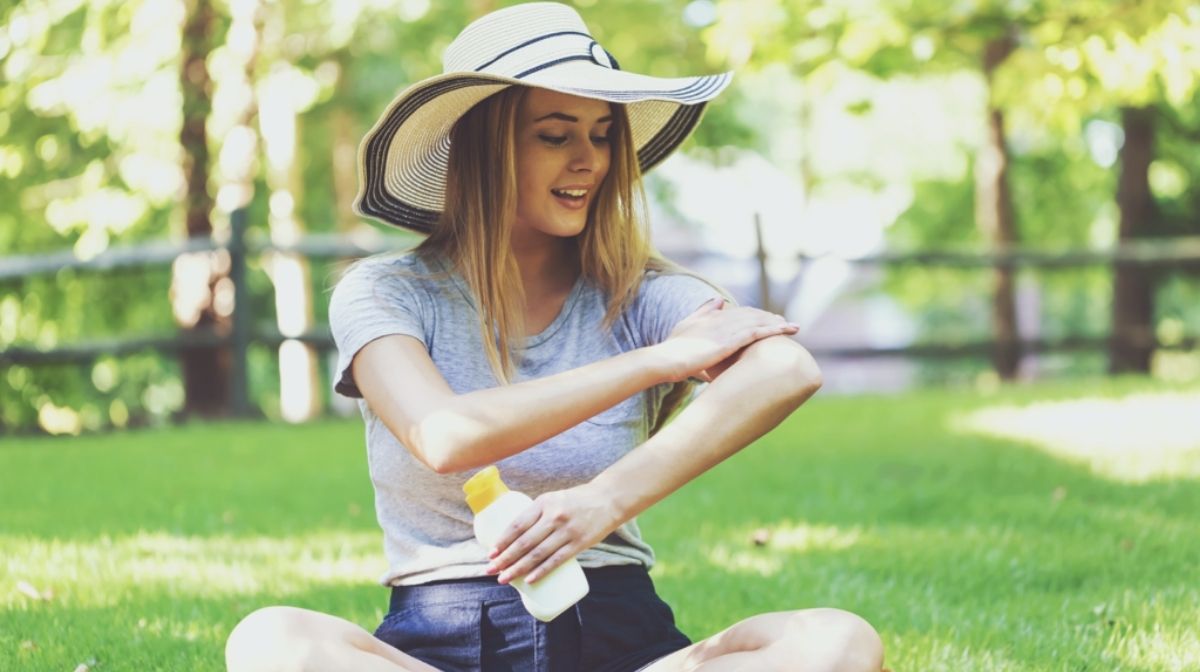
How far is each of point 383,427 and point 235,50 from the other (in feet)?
28.1

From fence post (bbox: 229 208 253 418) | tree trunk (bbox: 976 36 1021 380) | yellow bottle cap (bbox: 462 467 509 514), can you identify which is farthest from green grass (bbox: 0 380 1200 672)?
tree trunk (bbox: 976 36 1021 380)

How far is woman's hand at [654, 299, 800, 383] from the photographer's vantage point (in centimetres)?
239

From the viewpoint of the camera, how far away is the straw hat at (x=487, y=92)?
8.20 ft

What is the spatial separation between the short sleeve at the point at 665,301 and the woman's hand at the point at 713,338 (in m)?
0.12

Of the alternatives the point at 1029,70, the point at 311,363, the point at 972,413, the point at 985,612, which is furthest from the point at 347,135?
the point at 985,612

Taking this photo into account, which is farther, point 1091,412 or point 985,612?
point 1091,412

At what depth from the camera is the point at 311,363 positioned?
39.2ft

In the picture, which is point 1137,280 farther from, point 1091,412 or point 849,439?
point 849,439

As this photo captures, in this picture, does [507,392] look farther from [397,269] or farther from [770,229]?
[770,229]

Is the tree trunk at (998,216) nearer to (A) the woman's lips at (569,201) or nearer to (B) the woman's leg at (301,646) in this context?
(A) the woman's lips at (569,201)

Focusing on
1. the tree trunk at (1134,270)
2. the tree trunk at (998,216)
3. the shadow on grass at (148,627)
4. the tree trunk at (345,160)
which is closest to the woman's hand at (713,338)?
the shadow on grass at (148,627)

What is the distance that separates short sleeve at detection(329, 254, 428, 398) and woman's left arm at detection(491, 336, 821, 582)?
17.9 inches

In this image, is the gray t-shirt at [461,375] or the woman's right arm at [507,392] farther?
the gray t-shirt at [461,375]

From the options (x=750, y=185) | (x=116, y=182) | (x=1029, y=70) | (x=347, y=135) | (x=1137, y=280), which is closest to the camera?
(x=1029, y=70)
